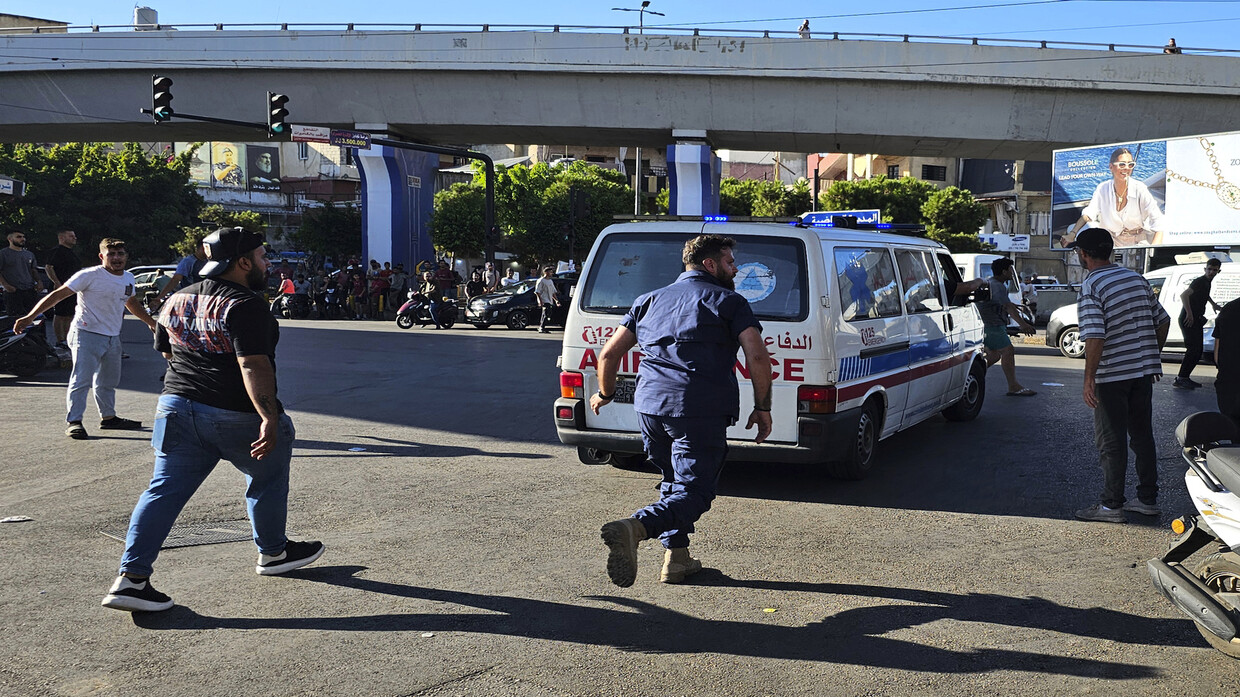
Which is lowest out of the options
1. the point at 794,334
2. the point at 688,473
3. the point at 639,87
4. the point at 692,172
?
the point at 688,473

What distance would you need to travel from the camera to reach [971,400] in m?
10.3

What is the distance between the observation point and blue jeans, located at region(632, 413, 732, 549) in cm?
478

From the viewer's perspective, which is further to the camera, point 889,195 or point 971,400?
point 889,195

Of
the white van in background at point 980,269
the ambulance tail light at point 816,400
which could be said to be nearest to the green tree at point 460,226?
the white van in background at point 980,269

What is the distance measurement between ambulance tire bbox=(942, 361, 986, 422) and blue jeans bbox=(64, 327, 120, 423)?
293 inches

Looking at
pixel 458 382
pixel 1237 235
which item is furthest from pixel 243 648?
pixel 1237 235

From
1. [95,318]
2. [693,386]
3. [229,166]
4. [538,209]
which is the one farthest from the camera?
[229,166]

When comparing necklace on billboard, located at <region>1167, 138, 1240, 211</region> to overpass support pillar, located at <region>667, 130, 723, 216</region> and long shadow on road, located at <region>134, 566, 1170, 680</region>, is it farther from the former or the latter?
long shadow on road, located at <region>134, 566, 1170, 680</region>

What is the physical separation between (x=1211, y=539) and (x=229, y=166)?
298 feet

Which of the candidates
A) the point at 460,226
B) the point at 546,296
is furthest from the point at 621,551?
the point at 460,226

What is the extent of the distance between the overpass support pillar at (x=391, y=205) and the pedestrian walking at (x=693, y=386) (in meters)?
31.1

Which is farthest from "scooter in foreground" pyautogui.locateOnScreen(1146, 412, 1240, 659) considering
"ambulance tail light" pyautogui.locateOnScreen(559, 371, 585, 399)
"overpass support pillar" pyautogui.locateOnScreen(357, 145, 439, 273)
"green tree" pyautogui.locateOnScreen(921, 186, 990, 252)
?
"green tree" pyautogui.locateOnScreen(921, 186, 990, 252)

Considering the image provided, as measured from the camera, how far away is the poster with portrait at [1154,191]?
22.2m

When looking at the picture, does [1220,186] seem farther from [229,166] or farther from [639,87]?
[229,166]
